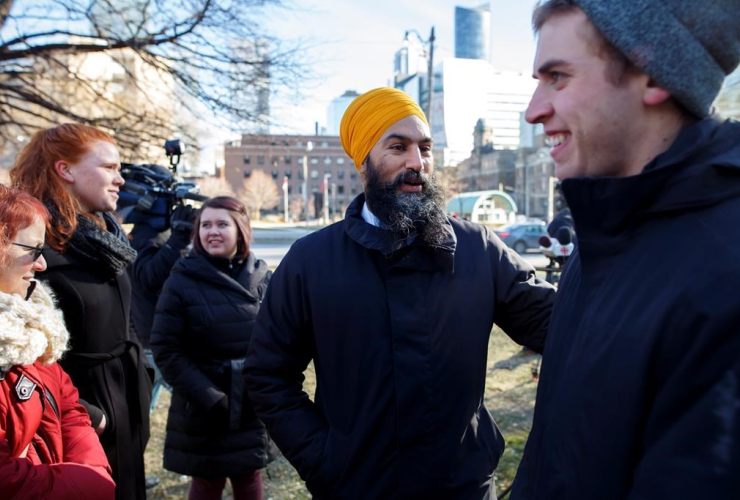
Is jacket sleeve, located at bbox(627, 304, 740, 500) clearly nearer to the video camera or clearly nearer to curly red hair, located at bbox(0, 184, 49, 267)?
curly red hair, located at bbox(0, 184, 49, 267)

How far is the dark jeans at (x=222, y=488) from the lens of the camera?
3023mm

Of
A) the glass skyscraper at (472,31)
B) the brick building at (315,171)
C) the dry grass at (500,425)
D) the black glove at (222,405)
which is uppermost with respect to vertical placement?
the glass skyscraper at (472,31)

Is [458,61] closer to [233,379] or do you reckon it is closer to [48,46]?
[48,46]

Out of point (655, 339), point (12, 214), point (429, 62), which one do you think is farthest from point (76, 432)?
point (429, 62)

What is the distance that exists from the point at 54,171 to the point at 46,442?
122 cm

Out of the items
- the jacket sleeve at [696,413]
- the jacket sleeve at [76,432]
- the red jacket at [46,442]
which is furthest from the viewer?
the jacket sleeve at [76,432]

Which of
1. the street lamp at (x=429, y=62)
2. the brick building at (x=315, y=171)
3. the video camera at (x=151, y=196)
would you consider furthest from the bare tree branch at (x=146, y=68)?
the brick building at (x=315, y=171)

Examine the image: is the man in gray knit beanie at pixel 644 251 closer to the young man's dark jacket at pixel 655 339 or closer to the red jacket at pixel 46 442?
the young man's dark jacket at pixel 655 339

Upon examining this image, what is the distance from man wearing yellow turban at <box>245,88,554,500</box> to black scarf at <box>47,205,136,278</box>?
0.80 meters

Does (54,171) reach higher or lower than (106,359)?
higher

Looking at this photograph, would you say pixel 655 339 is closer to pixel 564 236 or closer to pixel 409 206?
pixel 409 206

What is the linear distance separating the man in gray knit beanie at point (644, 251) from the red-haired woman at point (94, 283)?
1.90m

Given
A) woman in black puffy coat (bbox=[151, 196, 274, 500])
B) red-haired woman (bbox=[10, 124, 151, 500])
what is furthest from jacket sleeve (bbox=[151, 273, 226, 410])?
red-haired woman (bbox=[10, 124, 151, 500])

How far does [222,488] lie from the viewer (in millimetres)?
3037
